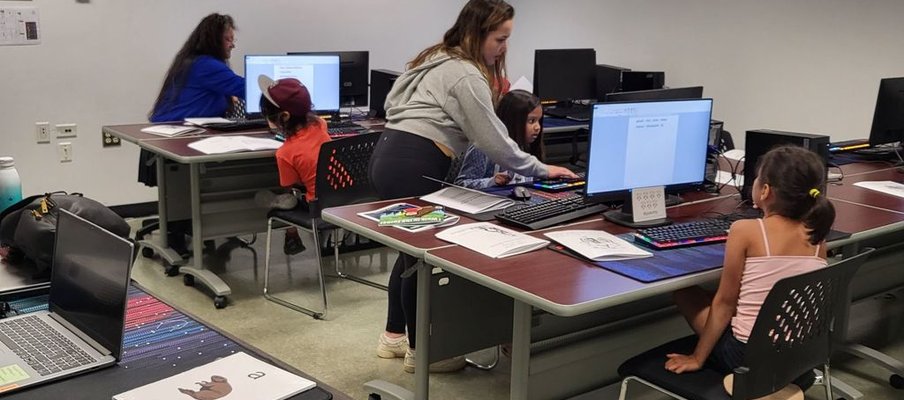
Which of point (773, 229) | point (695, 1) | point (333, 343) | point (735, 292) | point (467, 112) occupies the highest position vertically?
point (695, 1)

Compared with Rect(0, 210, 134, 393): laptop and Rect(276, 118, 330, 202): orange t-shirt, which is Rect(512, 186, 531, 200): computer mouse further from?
Rect(0, 210, 134, 393): laptop

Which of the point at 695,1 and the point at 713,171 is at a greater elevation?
the point at 695,1

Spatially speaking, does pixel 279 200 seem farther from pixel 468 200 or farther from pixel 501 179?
pixel 468 200

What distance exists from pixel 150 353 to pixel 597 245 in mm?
1209

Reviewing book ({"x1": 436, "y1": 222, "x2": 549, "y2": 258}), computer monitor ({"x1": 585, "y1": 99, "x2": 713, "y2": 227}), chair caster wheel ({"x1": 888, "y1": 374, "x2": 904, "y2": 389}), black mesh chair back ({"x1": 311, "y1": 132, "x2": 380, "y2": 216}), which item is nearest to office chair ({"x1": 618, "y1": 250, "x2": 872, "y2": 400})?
book ({"x1": 436, "y1": 222, "x2": 549, "y2": 258})

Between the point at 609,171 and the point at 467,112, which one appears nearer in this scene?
the point at 609,171

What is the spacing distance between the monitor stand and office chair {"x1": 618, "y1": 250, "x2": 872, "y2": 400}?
450mm

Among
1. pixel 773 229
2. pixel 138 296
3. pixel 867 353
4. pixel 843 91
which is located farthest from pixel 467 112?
pixel 843 91

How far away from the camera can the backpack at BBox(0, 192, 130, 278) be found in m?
2.01

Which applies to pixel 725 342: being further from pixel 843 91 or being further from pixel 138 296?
pixel 843 91

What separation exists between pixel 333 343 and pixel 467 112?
1230 mm

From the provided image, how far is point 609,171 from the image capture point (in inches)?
100.0

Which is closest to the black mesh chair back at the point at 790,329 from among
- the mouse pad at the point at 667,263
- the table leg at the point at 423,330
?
the mouse pad at the point at 667,263

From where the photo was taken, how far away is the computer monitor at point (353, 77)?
5125 millimetres
